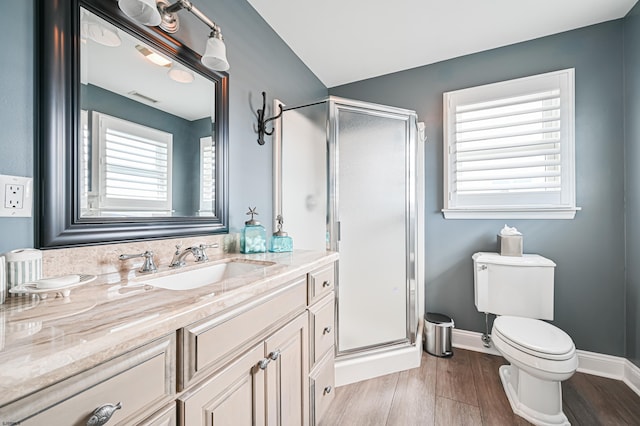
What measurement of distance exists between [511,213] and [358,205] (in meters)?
1.25

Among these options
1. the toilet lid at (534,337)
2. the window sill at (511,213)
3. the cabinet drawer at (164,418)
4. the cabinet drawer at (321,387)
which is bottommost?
the cabinet drawer at (321,387)

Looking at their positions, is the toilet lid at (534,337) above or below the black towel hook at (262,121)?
below

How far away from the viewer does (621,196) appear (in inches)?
74.5

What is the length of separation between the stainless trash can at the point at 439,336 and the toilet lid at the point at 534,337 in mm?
506

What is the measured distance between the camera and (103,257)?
3.29 ft

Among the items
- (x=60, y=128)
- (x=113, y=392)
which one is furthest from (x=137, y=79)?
(x=113, y=392)

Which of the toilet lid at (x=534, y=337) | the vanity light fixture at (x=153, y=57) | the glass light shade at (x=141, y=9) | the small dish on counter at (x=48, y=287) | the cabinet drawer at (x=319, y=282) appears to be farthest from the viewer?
the toilet lid at (x=534, y=337)

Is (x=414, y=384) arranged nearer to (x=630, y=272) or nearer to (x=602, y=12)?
(x=630, y=272)

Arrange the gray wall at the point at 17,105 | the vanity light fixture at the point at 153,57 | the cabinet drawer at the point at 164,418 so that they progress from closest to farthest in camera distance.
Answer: the cabinet drawer at the point at 164,418 < the gray wall at the point at 17,105 < the vanity light fixture at the point at 153,57

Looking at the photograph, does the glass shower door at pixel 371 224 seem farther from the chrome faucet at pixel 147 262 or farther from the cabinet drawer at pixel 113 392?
the cabinet drawer at pixel 113 392

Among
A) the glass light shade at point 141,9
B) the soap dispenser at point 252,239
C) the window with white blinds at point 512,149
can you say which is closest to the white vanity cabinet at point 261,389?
the soap dispenser at point 252,239

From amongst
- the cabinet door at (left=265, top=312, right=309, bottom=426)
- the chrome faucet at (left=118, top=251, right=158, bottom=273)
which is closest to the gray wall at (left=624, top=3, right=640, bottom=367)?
the cabinet door at (left=265, top=312, right=309, bottom=426)

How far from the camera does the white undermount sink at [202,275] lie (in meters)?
1.07

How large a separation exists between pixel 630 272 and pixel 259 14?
121 inches
